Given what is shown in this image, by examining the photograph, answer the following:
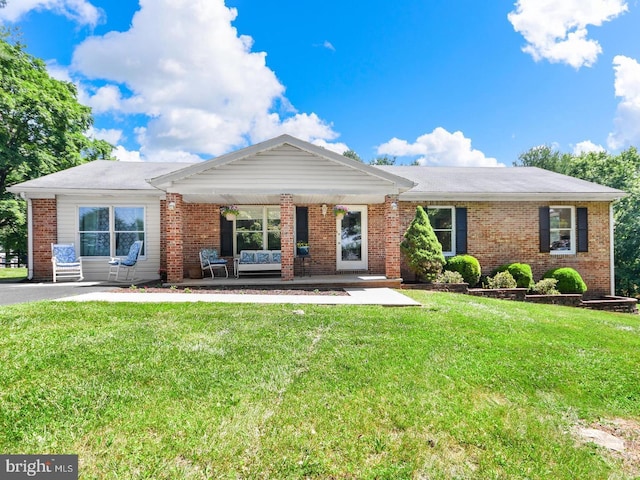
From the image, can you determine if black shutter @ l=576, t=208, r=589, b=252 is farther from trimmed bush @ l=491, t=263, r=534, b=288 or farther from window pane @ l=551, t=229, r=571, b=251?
trimmed bush @ l=491, t=263, r=534, b=288

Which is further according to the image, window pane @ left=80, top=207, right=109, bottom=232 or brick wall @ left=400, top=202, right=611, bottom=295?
brick wall @ left=400, top=202, right=611, bottom=295

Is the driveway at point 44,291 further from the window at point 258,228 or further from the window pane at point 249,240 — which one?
the window at point 258,228

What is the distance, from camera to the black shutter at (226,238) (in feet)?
38.6

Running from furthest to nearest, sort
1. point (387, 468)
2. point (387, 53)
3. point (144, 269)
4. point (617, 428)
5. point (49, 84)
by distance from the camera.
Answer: point (49, 84) < point (387, 53) < point (144, 269) < point (617, 428) < point (387, 468)

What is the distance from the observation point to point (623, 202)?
17.1 m

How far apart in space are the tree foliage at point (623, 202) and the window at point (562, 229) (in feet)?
13.4

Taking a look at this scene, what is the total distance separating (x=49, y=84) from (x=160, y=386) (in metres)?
24.4

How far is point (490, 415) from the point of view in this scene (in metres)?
2.79

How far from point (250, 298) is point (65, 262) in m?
7.21

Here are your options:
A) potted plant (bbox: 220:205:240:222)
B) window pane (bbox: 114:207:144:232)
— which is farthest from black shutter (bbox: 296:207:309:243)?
window pane (bbox: 114:207:144:232)

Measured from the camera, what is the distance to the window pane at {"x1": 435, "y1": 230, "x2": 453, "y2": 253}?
38.8 feet

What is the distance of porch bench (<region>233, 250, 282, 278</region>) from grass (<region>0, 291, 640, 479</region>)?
5.60m

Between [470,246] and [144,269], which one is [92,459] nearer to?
[144,269]

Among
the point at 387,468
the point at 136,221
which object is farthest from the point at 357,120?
the point at 387,468
